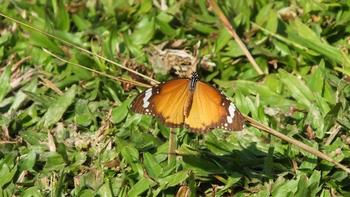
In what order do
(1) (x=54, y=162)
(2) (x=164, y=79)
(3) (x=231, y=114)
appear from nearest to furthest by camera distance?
1. (3) (x=231, y=114)
2. (1) (x=54, y=162)
3. (2) (x=164, y=79)

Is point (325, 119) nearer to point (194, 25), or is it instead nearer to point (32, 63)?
point (194, 25)

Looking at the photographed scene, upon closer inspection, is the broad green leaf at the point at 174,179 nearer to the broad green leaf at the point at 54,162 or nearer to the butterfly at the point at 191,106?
the butterfly at the point at 191,106

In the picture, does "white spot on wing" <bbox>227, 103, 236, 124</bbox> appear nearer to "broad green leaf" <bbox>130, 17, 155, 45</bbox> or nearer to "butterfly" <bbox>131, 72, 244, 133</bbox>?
"butterfly" <bbox>131, 72, 244, 133</bbox>

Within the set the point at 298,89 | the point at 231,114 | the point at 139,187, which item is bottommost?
the point at 139,187

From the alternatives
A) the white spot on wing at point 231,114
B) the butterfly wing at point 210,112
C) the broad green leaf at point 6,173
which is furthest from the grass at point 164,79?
the white spot on wing at point 231,114

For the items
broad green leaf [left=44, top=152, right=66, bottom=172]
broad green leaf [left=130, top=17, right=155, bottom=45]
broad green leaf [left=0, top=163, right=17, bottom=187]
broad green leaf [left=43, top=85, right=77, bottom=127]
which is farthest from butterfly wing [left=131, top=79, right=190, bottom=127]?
broad green leaf [left=130, top=17, right=155, bottom=45]

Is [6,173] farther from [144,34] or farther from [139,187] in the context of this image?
[144,34]

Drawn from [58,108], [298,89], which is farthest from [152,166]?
[298,89]

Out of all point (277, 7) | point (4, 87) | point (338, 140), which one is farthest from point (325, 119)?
point (4, 87)
